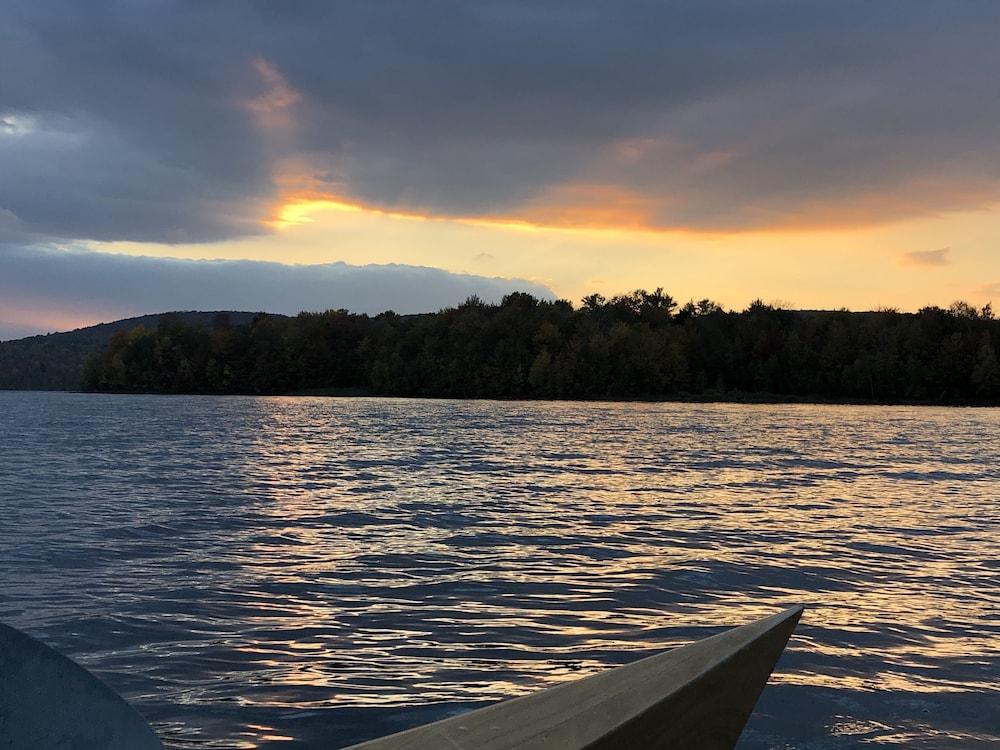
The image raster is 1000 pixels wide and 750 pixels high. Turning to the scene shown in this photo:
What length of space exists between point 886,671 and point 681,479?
19.0 metres

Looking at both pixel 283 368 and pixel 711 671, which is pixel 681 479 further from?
pixel 283 368

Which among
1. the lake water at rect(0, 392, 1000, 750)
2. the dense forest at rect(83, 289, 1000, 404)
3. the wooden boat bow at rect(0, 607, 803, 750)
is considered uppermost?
the dense forest at rect(83, 289, 1000, 404)

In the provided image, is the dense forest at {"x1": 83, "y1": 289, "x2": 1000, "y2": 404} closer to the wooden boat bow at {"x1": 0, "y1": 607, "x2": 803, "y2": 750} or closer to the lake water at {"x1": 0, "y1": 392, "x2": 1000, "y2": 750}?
the lake water at {"x1": 0, "y1": 392, "x2": 1000, "y2": 750}

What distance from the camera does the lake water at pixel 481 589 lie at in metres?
7.70

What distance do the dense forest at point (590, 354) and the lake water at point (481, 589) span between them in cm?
12199

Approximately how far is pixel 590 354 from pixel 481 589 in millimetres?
145022

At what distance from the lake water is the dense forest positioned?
122 m

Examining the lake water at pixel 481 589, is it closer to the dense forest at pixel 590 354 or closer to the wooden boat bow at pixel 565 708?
the wooden boat bow at pixel 565 708

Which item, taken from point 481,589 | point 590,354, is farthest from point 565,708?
point 590,354

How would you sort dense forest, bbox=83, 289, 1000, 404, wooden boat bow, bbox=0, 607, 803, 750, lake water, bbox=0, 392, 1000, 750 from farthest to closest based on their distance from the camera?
dense forest, bbox=83, 289, 1000, 404
lake water, bbox=0, 392, 1000, 750
wooden boat bow, bbox=0, 607, 803, 750

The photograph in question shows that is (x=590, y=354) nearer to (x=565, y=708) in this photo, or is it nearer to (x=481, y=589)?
(x=481, y=589)

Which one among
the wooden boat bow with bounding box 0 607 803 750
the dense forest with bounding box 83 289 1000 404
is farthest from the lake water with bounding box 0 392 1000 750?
the dense forest with bounding box 83 289 1000 404

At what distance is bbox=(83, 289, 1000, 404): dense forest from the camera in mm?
140125

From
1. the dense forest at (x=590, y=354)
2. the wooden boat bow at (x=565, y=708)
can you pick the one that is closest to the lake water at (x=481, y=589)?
the wooden boat bow at (x=565, y=708)
